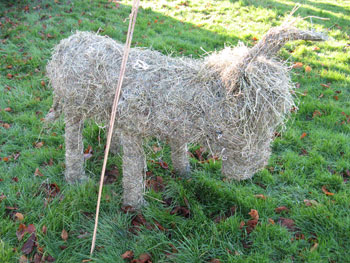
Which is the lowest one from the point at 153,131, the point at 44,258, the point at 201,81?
the point at 44,258

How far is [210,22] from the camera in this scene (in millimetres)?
7410

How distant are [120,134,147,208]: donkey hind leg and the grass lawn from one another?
148mm

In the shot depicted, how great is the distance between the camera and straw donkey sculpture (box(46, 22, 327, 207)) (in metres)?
2.08

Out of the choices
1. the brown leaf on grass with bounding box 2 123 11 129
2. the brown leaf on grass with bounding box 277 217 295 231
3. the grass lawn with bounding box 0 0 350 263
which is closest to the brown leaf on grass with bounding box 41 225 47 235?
the grass lawn with bounding box 0 0 350 263

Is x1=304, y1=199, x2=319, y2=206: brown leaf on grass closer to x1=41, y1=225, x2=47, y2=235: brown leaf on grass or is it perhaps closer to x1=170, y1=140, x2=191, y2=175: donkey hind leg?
x1=170, y1=140, x2=191, y2=175: donkey hind leg

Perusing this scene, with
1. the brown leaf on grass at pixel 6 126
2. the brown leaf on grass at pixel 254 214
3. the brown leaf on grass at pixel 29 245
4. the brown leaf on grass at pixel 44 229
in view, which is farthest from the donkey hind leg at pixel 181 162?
the brown leaf on grass at pixel 6 126

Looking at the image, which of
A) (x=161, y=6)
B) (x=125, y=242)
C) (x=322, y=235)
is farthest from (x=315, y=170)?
(x=161, y=6)

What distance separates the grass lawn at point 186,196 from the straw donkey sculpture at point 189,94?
359mm

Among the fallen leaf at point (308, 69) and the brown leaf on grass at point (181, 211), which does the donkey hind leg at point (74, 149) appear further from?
the fallen leaf at point (308, 69)

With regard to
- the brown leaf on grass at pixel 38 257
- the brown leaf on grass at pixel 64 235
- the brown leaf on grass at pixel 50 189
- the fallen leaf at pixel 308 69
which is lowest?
the brown leaf on grass at pixel 38 257

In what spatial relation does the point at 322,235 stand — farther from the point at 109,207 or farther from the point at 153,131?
the point at 109,207

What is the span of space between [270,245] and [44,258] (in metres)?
2.06

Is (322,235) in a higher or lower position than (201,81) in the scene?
lower

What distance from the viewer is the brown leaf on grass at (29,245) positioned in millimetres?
2650
